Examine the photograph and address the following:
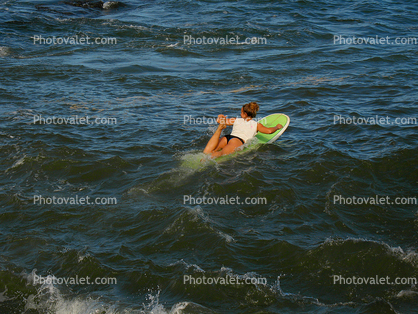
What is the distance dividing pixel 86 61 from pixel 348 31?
43.3ft

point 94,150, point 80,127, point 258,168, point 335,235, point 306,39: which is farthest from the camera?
point 306,39

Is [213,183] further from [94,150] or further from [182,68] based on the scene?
[182,68]

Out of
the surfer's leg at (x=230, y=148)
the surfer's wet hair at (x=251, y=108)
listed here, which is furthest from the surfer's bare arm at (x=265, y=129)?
the surfer's leg at (x=230, y=148)

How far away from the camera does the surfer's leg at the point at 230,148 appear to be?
10376mm

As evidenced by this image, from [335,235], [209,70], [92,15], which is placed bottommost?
[335,235]

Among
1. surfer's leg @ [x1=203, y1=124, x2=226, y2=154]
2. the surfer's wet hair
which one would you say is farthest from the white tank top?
surfer's leg @ [x1=203, y1=124, x2=226, y2=154]

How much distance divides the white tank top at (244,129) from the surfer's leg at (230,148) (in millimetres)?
171

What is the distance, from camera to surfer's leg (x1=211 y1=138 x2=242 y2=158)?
10.4 metres

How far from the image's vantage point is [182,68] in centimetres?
1803

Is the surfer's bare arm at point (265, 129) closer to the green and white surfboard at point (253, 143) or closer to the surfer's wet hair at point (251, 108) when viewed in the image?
the green and white surfboard at point (253, 143)

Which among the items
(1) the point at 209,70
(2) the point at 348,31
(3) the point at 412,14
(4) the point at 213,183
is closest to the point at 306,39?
(2) the point at 348,31

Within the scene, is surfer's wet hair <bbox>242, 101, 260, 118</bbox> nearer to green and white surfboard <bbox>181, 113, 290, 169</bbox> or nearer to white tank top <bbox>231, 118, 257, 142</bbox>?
white tank top <bbox>231, 118, 257, 142</bbox>

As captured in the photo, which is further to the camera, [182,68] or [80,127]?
[182,68]

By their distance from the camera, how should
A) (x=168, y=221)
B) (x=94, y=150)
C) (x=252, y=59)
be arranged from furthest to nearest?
(x=252, y=59)
(x=94, y=150)
(x=168, y=221)
